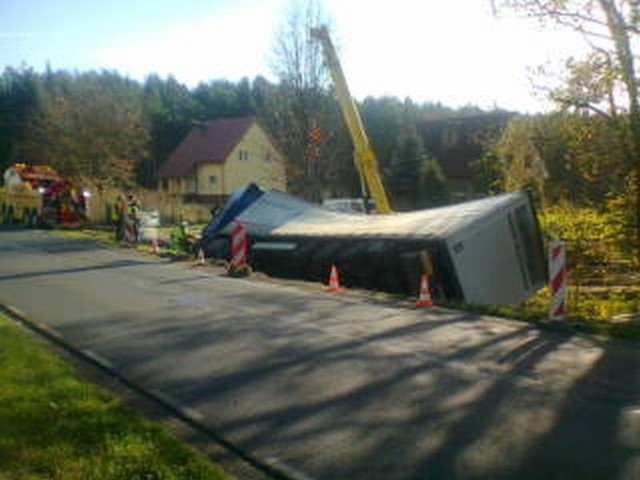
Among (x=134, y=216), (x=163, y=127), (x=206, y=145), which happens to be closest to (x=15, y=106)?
(x=163, y=127)

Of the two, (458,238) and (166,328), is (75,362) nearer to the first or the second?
(166,328)

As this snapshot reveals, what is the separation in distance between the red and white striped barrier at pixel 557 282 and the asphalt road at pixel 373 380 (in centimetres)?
65

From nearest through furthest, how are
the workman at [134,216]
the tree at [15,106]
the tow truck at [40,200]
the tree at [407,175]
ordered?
the workman at [134,216] → the tow truck at [40,200] → the tree at [407,175] → the tree at [15,106]

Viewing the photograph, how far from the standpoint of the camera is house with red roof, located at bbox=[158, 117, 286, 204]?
69938mm

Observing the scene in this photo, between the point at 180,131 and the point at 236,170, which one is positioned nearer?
the point at 236,170

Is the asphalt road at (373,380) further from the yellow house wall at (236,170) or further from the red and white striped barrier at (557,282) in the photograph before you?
the yellow house wall at (236,170)

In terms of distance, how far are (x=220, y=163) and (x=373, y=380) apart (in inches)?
2438

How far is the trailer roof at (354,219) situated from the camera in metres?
17.4

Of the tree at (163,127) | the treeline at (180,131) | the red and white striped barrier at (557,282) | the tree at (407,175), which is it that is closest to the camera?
the red and white striped barrier at (557,282)

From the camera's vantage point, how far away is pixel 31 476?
584cm

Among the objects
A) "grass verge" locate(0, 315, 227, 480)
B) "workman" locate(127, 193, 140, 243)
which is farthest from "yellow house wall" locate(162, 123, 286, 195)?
"grass verge" locate(0, 315, 227, 480)

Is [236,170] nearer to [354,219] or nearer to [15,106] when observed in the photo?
[15,106]

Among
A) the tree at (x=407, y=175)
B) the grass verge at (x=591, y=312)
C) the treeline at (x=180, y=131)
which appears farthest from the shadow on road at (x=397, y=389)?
the tree at (x=407, y=175)

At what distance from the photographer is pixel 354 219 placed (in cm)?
2267
